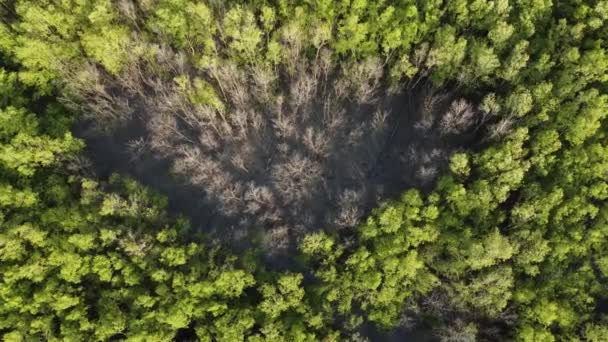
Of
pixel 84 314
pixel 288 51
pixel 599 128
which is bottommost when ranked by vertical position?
pixel 84 314

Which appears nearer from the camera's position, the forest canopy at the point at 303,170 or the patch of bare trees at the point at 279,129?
the forest canopy at the point at 303,170

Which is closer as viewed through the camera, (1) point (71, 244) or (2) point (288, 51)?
(1) point (71, 244)

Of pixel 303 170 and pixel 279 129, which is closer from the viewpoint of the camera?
pixel 303 170

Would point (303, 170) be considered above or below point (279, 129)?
below

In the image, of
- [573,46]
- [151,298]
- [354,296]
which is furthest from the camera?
[573,46]

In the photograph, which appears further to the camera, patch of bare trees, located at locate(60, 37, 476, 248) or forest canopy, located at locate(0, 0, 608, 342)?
patch of bare trees, located at locate(60, 37, 476, 248)

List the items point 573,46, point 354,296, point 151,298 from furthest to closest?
point 573,46
point 354,296
point 151,298

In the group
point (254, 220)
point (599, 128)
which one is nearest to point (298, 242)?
point (254, 220)

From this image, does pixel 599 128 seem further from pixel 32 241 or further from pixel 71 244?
pixel 32 241
